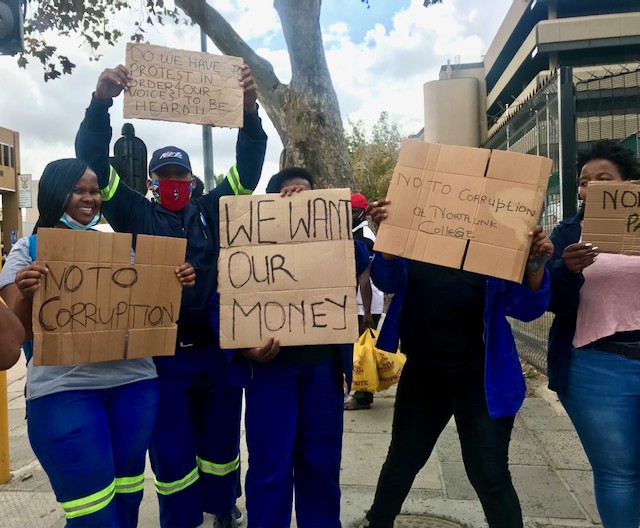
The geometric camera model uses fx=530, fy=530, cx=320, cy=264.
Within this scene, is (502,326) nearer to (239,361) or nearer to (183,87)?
(239,361)

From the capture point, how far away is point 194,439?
2795 mm

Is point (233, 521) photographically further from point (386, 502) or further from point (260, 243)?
point (260, 243)

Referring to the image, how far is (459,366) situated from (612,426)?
66 cm

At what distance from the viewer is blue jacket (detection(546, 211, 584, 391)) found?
89.2 inches

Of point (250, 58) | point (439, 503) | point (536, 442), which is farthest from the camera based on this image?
point (250, 58)

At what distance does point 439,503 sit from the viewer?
3248 millimetres

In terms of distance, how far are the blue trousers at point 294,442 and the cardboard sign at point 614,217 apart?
4.12 ft

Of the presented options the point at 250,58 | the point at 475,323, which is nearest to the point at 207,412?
the point at 475,323

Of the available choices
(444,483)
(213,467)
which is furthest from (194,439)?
(444,483)

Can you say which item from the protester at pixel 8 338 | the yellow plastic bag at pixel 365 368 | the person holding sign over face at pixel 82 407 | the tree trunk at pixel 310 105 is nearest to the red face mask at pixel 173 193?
the person holding sign over face at pixel 82 407

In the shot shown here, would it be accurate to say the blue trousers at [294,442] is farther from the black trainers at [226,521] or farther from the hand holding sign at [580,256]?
the hand holding sign at [580,256]

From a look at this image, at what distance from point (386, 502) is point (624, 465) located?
42.6 inches

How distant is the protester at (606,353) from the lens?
7.25ft

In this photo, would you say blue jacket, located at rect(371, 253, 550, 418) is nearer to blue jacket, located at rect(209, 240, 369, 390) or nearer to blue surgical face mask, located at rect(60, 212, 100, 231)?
blue jacket, located at rect(209, 240, 369, 390)
